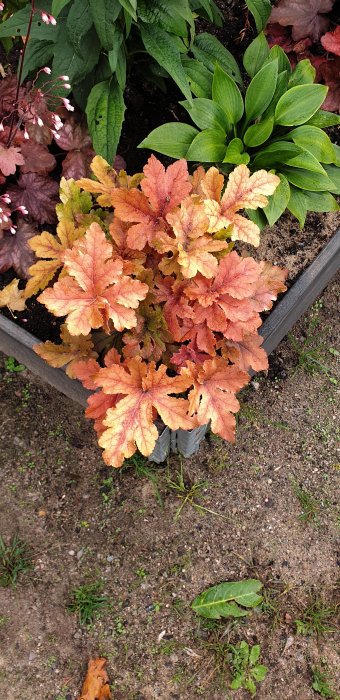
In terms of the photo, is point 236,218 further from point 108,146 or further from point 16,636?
point 16,636

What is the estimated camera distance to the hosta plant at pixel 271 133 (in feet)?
8.00

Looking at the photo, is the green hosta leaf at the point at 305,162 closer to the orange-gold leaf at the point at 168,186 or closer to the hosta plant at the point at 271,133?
the hosta plant at the point at 271,133

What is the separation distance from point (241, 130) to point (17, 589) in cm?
187

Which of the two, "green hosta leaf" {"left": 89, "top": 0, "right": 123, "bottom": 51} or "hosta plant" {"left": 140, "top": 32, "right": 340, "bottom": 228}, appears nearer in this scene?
"green hosta leaf" {"left": 89, "top": 0, "right": 123, "bottom": 51}

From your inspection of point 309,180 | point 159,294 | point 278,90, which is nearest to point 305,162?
point 309,180

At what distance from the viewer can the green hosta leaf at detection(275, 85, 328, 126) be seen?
246cm

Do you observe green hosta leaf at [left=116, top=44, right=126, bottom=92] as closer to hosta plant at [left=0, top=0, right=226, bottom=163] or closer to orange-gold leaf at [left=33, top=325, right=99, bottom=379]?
hosta plant at [left=0, top=0, right=226, bottom=163]

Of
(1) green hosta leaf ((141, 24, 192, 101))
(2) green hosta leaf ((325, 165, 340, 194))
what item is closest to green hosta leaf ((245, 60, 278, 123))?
(2) green hosta leaf ((325, 165, 340, 194))

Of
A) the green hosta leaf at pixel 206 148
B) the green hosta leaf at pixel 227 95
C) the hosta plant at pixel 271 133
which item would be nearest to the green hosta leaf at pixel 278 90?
the hosta plant at pixel 271 133

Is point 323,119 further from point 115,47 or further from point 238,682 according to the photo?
point 238,682

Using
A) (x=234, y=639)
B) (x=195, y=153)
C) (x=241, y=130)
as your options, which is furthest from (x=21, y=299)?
(x=234, y=639)

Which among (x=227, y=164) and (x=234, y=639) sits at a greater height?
(x=227, y=164)

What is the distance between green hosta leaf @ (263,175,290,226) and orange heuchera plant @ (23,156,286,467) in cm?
36

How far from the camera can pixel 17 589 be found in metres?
2.56
